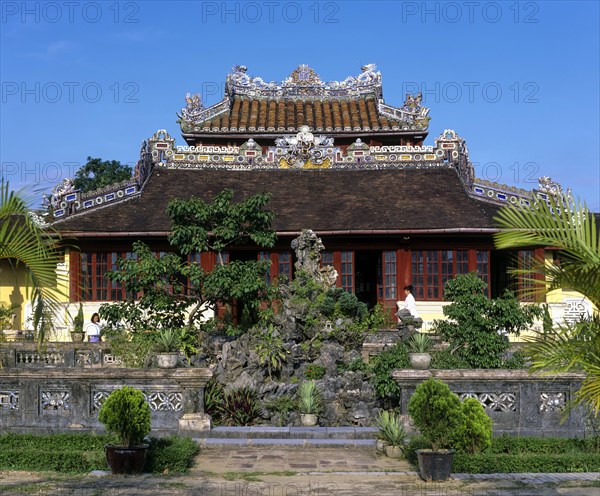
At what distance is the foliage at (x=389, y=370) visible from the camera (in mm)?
14531

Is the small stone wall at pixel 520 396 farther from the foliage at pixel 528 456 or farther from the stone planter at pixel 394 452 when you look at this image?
the stone planter at pixel 394 452

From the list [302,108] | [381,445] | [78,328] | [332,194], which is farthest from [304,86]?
[381,445]

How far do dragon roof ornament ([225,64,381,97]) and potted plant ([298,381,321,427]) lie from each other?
19.7m

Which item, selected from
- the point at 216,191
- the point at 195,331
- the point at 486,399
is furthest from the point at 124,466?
the point at 216,191

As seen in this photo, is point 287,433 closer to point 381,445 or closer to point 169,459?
point 381,445

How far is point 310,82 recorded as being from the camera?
107 feet

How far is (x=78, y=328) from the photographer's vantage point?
2211cm

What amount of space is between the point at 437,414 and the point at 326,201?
15246 millimetres

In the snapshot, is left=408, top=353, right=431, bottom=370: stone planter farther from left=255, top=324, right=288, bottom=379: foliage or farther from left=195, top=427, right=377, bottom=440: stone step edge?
left=255, top=324, right=288, bottom=379: foliage

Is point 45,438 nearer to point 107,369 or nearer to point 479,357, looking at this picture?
point 107,369

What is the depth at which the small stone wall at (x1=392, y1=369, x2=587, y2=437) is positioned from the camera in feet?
41.5

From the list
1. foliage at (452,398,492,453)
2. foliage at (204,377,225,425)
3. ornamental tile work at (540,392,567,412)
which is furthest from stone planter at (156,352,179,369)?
ornamental tile work at (540,392,567,412)

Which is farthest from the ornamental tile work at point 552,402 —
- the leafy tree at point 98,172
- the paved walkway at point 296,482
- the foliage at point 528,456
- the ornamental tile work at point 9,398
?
the leafy tree at point 98,172

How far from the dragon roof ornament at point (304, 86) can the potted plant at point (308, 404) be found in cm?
1969
